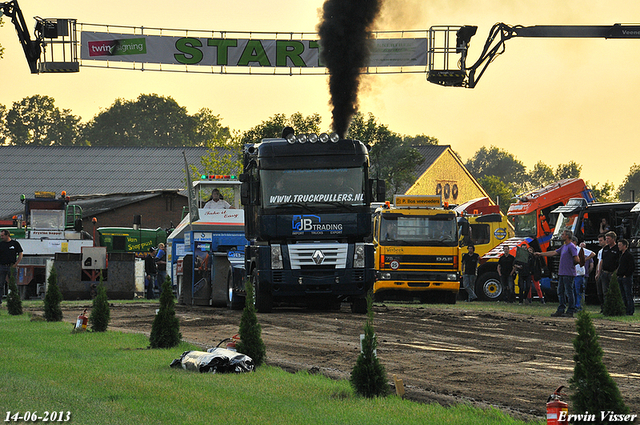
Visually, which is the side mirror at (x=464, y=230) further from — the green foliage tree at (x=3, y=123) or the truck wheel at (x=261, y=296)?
the green foliage tree at (x=3, y=123)

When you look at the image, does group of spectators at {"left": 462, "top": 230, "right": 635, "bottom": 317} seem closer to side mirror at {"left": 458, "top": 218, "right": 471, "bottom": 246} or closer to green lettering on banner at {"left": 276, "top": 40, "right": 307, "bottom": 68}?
side mirror at {"left": 458, "top": 218, "right": 471, "bottom": 246}

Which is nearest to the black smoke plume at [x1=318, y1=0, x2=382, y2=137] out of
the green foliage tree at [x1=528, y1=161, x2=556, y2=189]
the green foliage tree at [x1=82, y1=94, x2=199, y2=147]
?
the green foliage tree at [x1=82, y1=94, x2=199, y2=147]

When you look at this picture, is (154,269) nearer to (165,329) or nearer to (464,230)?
(464,230)

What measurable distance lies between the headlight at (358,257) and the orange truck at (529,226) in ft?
43.0

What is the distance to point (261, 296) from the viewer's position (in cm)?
1961

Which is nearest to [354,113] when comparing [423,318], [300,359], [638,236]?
[423,318]

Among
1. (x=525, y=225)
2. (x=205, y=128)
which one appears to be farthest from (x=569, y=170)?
(x=525, y=225)

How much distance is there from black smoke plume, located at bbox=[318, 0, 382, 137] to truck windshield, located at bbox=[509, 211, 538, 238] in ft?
28.9

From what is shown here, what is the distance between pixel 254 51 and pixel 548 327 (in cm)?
1688

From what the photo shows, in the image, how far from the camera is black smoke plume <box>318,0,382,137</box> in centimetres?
2412

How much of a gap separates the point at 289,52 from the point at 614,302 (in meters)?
15.0

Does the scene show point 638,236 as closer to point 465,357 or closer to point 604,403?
point 465,357

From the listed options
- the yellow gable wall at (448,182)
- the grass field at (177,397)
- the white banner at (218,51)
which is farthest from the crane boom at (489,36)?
the yellow gable wall at (448,182)

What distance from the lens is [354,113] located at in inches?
940
